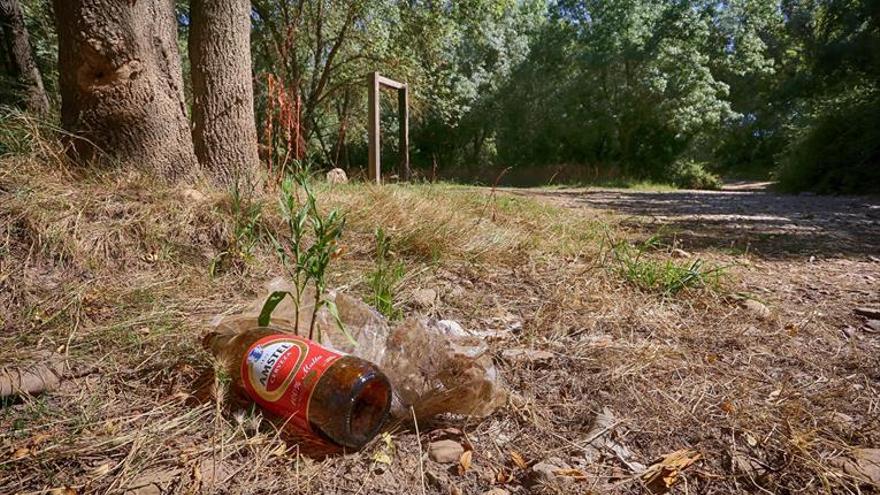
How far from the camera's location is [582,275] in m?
2.26

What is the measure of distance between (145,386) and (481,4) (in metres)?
13.0

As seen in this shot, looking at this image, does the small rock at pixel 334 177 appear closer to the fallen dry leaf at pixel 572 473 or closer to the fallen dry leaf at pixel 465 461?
the fallen dry leaf at pixel 465 461

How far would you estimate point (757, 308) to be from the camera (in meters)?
1.97

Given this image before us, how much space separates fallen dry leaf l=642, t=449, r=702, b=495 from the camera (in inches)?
40.5

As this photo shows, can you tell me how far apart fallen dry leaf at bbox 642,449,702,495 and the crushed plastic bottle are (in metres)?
0.40

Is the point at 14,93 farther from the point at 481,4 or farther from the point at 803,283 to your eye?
the point at 481,4

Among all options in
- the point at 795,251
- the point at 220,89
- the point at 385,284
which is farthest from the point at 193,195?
the point at 795,251

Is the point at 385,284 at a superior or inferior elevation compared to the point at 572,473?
superior

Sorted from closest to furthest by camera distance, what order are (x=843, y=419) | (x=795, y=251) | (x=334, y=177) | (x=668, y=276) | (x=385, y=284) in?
(x=843, y=419), (x=385, y=284), (x=668, y=276), (x=795, y=251), (x=334, y=177)

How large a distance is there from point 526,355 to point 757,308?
1165mm

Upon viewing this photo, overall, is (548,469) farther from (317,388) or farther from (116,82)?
(116,82)

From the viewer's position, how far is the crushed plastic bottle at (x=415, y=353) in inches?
48.8

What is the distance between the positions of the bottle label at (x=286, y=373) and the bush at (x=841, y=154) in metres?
11.3

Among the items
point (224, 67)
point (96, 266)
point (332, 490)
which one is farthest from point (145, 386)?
point (224, 67)
